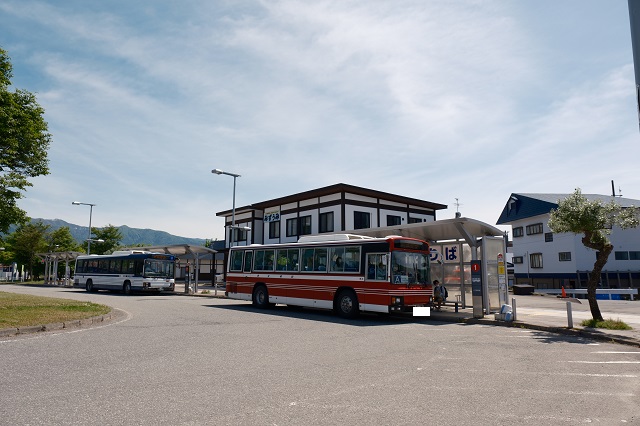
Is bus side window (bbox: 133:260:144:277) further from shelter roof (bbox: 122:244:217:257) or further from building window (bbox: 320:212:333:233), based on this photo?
building window (bbox: 320:212:333:233)

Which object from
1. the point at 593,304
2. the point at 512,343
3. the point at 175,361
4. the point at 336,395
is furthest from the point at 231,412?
the point at 593,304

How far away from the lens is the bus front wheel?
2010 centimetres

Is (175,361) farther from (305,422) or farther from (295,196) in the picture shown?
(295,196)

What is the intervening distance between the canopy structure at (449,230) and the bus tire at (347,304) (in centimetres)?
397

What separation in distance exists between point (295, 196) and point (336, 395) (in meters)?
33.7

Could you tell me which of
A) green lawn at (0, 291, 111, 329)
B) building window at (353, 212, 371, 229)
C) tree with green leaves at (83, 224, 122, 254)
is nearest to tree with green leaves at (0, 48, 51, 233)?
green lawn at (0, 291, 111, 329)

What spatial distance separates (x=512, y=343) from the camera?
11.1 metres

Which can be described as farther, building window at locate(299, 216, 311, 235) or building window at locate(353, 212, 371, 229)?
building window at locate(299, 216, 311, 235)

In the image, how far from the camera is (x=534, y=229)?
4506 cm

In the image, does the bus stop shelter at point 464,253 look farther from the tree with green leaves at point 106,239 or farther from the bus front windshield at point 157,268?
the tree with green leaves at point 106,239

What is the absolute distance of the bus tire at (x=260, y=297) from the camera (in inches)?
792

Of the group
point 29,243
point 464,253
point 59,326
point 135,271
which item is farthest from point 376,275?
point 29,243

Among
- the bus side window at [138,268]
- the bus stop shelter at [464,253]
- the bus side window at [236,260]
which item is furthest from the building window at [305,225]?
the bus stop shelter at [464,253]

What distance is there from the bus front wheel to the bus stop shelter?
5.16m
